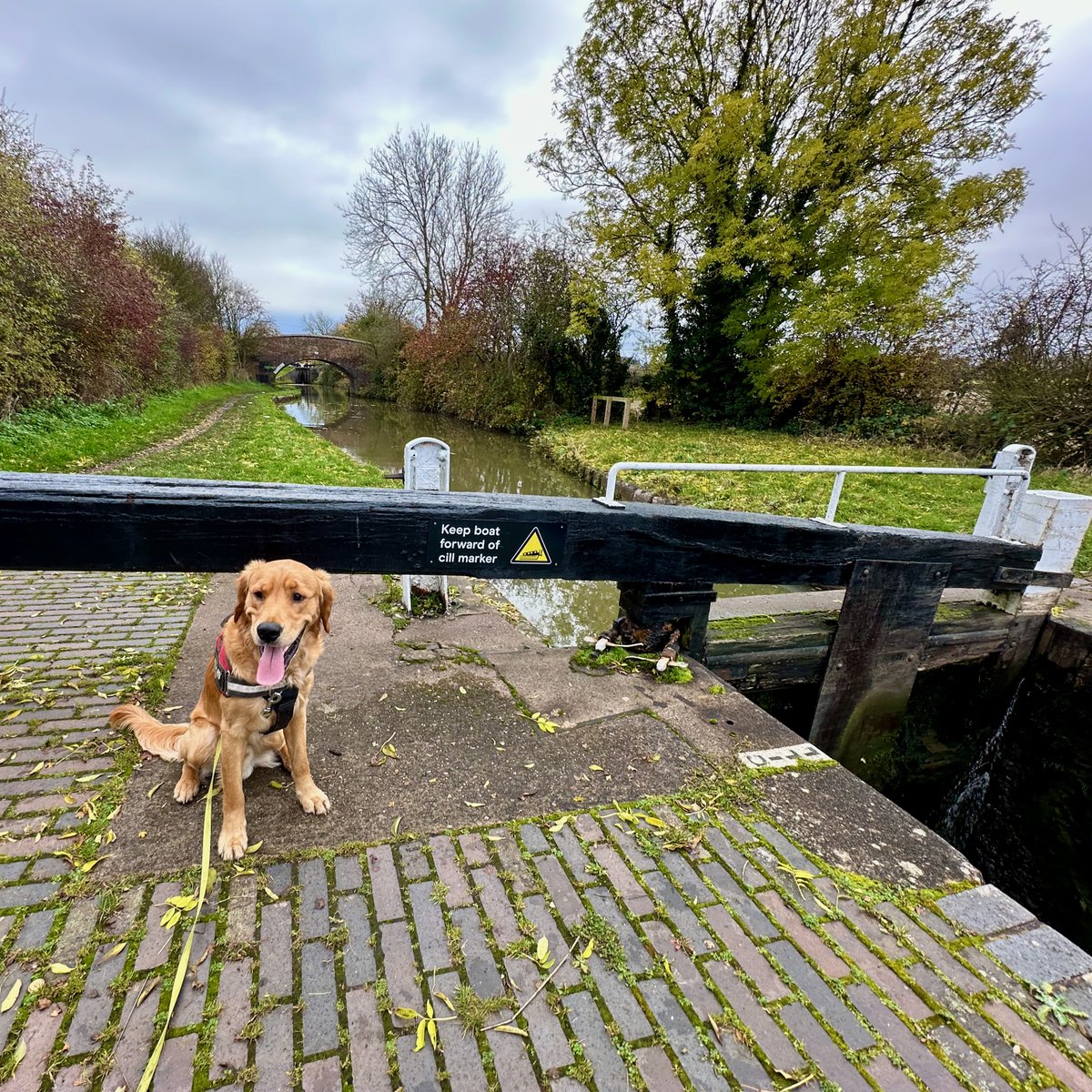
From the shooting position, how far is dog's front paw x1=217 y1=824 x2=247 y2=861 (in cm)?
190

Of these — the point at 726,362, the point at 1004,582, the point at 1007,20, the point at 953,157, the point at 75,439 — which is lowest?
the point at 75,439

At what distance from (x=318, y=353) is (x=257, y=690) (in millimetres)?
47964

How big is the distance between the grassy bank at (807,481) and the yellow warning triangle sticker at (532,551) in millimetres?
5133

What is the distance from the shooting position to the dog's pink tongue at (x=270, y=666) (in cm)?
191

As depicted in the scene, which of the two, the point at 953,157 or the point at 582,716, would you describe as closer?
the point at 582,716

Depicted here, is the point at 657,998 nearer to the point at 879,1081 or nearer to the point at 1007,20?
the point at 879,1081

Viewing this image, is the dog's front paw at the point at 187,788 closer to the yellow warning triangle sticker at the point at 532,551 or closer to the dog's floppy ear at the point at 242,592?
the dog's floppy ear at the point at 242,592

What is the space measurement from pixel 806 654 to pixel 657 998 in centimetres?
282

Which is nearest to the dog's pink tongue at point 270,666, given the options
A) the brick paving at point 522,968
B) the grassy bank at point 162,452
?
the brick paving at point 522,968

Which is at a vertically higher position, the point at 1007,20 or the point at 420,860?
the point at 1007,20

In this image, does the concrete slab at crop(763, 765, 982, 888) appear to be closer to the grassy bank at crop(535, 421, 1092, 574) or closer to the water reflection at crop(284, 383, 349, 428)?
the grassy bank at crop(535, 421, 1092, 574)

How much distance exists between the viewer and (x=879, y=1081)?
1383 mm

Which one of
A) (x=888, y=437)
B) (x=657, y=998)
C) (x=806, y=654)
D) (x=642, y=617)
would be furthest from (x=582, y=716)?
(x=888, y=437)

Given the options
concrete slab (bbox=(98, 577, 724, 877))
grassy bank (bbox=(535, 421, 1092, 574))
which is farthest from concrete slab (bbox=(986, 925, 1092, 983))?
grassy bank (bbox=(535, 421, 1092, 574))
